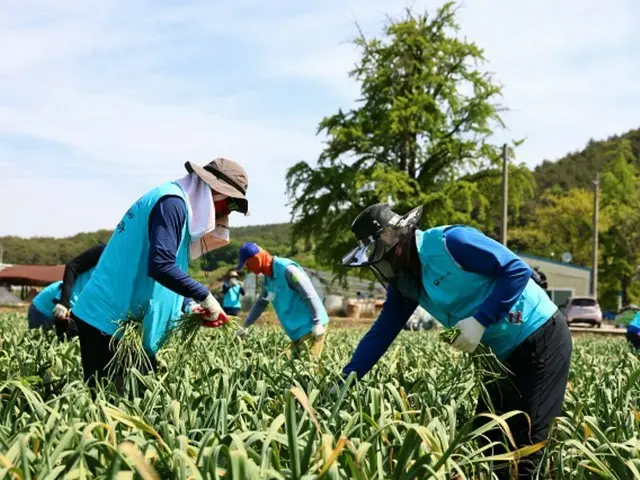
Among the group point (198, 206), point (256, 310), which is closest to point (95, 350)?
point (198, 206)

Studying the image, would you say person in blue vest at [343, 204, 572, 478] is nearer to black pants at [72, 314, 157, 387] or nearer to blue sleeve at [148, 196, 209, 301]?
blue sleeve at [148, 196, 209, 301]

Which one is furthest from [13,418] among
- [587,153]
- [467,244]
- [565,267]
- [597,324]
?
[587,153]

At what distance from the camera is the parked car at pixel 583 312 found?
26.1 m

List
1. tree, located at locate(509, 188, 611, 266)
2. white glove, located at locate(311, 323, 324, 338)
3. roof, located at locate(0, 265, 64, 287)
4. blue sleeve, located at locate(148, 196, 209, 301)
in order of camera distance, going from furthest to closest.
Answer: roof, located at locate(0, 265, 64, 287), tree, located at locate(509, 188, 611, 266), white glove, located at locate(311, 323, 324, 338), blue sleeve, located at locate(148, 196, 209, 301)

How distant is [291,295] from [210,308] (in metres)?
2.59

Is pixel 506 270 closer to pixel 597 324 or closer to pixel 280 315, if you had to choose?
pixel 280 315

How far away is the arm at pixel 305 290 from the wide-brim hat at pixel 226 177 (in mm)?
2212

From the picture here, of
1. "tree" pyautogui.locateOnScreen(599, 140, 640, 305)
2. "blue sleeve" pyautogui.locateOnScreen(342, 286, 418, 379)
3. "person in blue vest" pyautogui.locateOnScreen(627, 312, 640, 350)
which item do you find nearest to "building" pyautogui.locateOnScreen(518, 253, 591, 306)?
"tree" pyautogui.locateOnScreen(599, 140, 640, 305)

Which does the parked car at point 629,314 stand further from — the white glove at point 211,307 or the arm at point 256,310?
the white glove at point 211,307

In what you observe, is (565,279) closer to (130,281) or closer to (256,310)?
(256,310)

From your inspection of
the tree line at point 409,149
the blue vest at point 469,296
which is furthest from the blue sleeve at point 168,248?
the tree line at point 409,149

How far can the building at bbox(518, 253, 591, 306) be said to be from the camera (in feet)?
123

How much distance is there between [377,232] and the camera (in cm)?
299

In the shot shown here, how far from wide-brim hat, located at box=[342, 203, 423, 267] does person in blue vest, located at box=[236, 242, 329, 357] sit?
261 centimetres
